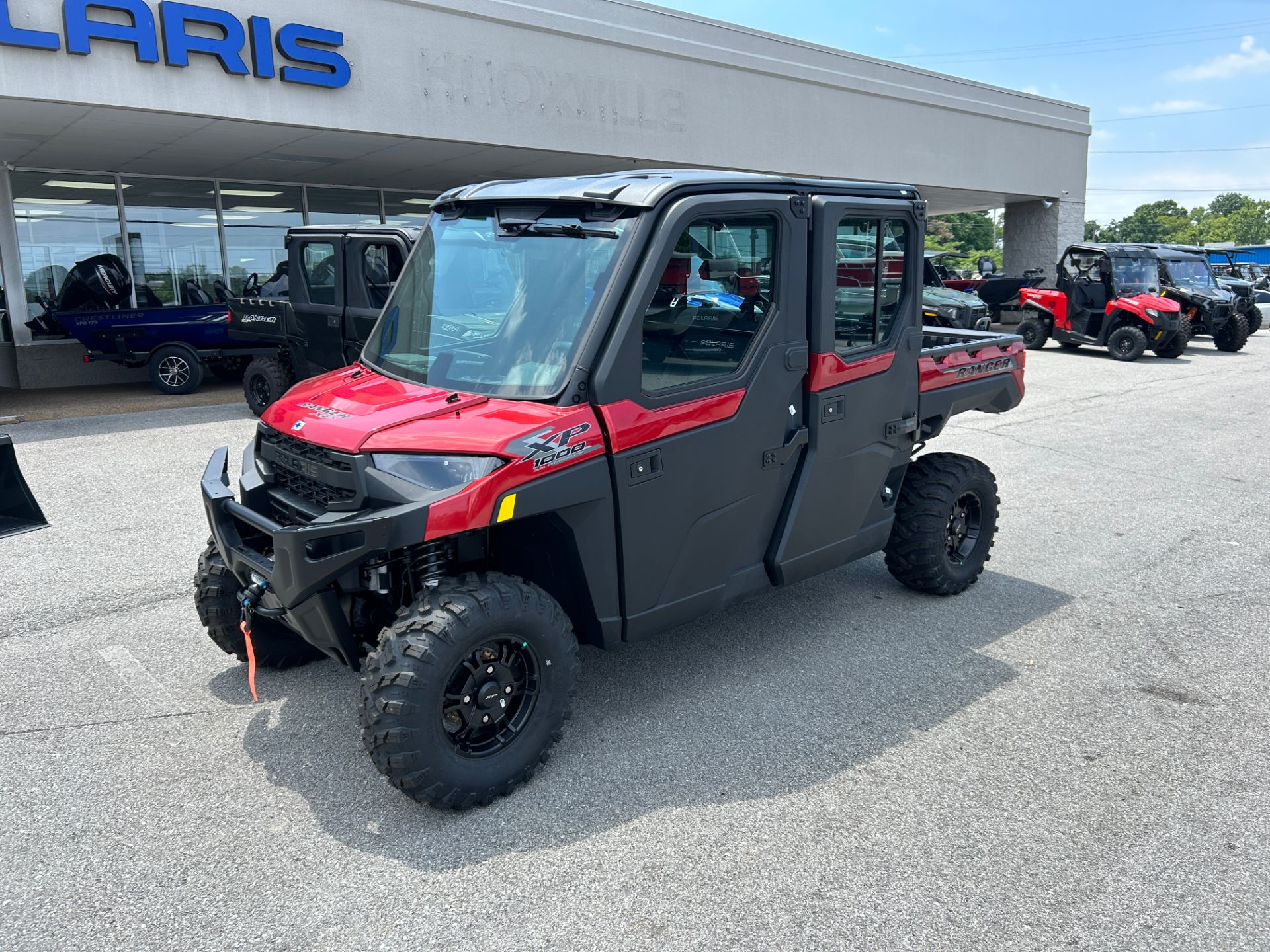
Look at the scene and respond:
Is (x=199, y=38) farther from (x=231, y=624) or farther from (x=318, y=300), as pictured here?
(x=231, y=624)

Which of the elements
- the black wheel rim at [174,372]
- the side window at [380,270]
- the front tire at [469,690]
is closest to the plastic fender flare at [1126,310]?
the side window at [380,270]

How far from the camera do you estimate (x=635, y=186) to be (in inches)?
149

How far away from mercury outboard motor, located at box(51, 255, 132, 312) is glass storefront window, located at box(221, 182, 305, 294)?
249 centimetres

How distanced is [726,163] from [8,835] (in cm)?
1746

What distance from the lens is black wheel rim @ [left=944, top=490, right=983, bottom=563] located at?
18.3 feet

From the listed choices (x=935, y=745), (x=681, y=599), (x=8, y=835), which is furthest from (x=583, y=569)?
(x=8, y=835)

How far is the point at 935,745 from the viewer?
3.91m

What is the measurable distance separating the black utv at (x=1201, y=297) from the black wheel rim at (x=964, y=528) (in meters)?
15.2

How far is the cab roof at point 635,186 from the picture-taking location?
3.73 m

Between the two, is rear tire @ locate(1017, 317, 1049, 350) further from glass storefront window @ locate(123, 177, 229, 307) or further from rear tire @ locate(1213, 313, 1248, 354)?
glass storefront window @ locate(123, 177, 229, 307)

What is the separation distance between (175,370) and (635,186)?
40.8 ft

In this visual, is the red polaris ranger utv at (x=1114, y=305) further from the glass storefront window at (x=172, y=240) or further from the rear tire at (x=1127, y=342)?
the glass storefront window at (x=172, y=240)

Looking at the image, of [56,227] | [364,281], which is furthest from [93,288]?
[364,281]

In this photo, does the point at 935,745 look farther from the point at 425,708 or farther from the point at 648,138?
the point at 648,138
